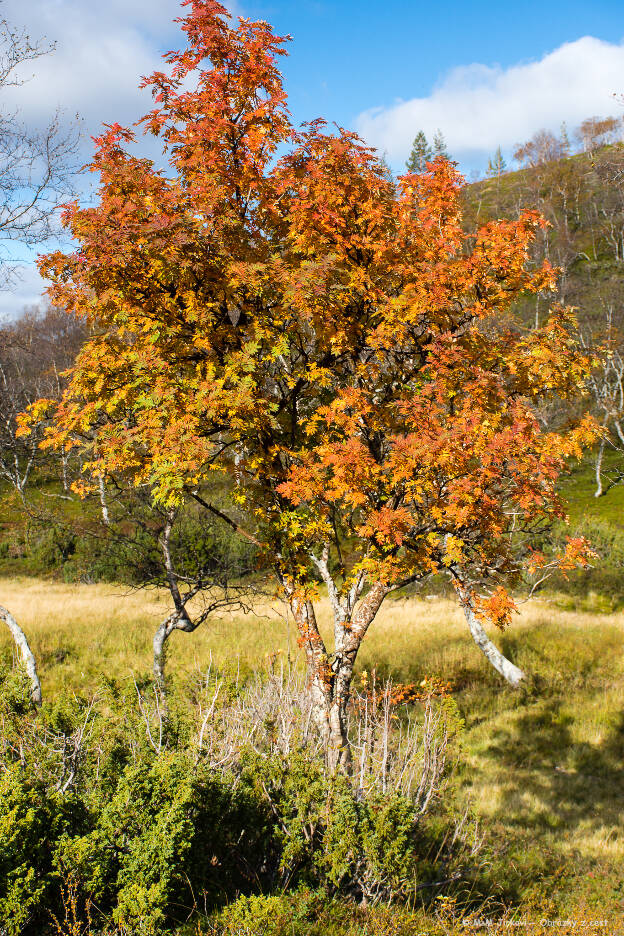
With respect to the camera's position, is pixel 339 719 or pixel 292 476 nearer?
pixel 292 476

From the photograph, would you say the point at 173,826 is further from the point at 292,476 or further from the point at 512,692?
the point at 512,692

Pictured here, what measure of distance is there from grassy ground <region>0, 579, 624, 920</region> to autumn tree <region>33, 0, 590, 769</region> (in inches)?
65.0

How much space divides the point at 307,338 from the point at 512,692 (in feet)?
32.6

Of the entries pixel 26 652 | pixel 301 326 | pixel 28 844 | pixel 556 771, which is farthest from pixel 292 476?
pixel 556 771

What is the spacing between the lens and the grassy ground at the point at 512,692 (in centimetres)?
745

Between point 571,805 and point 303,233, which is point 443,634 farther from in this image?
point 303,233

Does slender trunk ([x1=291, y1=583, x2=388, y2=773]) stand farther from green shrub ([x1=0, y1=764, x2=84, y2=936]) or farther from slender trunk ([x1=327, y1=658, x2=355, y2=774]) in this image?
green shrub ([x1=0, y1=764, x2=84, y2=936])

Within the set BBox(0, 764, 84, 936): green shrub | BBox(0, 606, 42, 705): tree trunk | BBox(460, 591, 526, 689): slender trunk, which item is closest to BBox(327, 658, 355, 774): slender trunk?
BBox(0, 764, 84, 936): green shrub

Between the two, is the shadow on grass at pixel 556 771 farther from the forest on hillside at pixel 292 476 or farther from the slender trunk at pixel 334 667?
the slender trunk at pixel 334 667

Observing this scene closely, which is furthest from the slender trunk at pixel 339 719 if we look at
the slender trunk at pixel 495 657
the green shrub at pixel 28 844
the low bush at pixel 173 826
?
the slender trunk at pixel 495 657

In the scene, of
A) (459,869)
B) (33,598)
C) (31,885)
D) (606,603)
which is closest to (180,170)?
(31,885)

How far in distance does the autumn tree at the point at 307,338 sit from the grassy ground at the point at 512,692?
5.42 ft

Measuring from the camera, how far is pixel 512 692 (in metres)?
13.1

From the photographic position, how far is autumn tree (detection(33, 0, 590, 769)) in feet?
18.2
